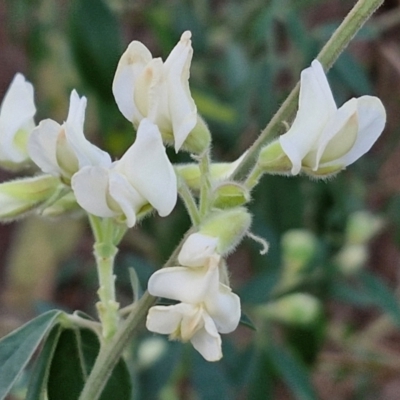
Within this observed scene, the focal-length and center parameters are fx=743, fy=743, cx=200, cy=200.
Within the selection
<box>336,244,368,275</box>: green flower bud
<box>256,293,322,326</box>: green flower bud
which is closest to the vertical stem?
<box>256,293,322,326</box>: green flower bud

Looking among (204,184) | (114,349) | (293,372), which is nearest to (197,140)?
(204,184)

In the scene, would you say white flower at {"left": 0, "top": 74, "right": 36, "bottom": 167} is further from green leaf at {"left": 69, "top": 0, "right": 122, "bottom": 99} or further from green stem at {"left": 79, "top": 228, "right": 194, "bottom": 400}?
green leaf at {"left": 69, "top": 0, "right": 122, "bottom": 99}

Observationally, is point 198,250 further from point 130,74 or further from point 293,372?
point 293,372

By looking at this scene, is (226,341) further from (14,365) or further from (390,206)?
(14,365)

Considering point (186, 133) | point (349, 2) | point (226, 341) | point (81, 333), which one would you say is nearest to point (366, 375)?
point (226, 341)

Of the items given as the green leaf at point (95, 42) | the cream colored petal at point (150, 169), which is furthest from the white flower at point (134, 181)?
the green leaf at point (95, 42)

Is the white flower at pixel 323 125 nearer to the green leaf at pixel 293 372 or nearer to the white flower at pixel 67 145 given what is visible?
the white flower at pixel 67 145
